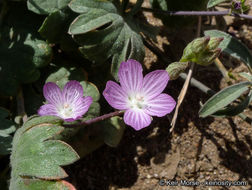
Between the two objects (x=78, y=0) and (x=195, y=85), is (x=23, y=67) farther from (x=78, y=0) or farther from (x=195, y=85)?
(x=195, y=85)

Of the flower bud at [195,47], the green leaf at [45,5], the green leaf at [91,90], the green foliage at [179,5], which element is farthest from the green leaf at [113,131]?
the green foliage at [179,5]

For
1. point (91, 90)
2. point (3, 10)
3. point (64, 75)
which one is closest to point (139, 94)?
point (91, 90)

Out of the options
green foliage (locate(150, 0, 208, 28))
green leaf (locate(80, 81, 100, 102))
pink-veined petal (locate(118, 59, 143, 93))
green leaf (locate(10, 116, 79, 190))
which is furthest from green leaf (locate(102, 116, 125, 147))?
green foliage (locate(150, 0, 208, 28))

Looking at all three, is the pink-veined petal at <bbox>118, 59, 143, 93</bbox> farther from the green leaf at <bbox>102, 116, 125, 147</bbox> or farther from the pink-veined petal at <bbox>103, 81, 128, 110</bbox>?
the green leaf at <bbox>102, 116, 125, 147</bbox>

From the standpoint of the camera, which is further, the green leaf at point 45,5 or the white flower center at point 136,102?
the green leaf at point 45,5

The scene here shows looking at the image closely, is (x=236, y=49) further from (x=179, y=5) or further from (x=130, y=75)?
(x=130, y=75)

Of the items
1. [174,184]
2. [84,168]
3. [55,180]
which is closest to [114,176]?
[84,168]

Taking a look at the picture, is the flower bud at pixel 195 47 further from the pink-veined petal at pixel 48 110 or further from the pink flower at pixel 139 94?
the pink-veined petal at pixel 48 110
